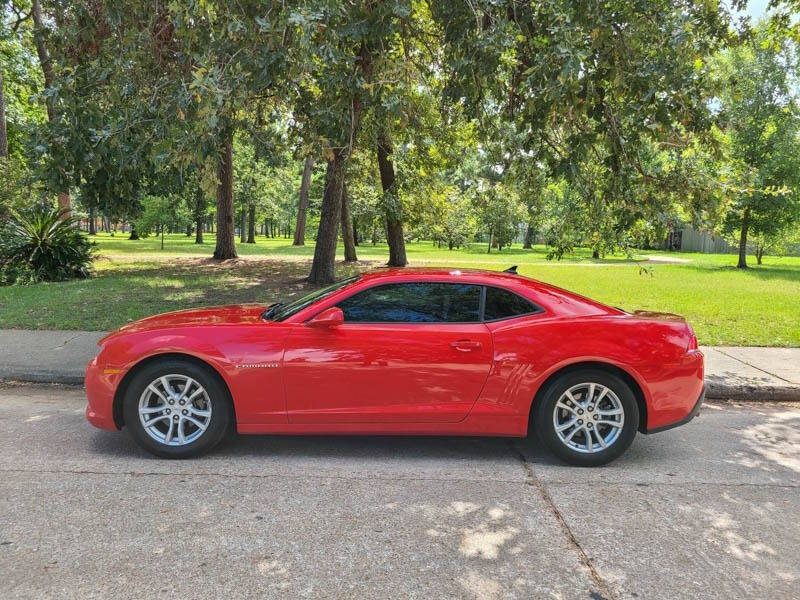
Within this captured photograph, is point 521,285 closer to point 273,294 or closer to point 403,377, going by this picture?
point 403,377

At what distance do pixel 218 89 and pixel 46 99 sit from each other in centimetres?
311

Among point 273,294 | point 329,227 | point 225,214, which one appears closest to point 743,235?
point 329,227

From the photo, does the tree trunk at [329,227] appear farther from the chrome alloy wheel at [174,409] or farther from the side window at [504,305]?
the chrome alloy wheel at [174,409]

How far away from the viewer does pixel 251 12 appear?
645 centimetres

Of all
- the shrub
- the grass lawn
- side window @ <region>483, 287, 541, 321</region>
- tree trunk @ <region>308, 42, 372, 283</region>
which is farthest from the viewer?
the shrub

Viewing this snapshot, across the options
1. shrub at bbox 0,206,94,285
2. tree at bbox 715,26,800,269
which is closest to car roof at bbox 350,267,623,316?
shrub at bbox 0,206,94,285

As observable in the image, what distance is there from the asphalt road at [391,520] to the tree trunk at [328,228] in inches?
356

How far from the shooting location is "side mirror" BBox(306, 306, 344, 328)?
→ 4.16m

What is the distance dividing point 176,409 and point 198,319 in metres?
0.71

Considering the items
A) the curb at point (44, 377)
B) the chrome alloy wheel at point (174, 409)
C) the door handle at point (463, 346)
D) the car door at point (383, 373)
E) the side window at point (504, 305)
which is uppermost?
the side window at point (504, 305)

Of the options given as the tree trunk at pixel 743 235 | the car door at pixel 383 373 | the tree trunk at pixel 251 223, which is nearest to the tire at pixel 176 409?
the car door at pixel 383 373

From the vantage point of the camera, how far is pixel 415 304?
439cm

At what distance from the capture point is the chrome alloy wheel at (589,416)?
13.9 feet

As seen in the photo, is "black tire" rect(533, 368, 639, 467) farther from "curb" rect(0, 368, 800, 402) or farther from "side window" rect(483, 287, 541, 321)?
"curb" rect(0, 368, 800, 402)
